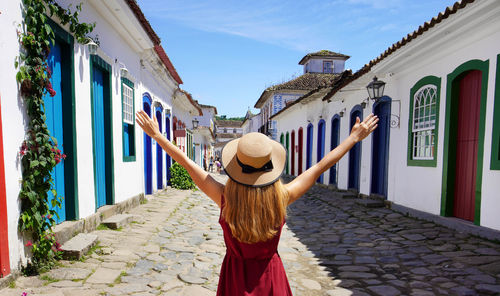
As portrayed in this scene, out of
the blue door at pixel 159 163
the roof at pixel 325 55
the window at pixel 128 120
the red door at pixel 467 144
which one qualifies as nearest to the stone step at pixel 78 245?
the window at pixel 128 120

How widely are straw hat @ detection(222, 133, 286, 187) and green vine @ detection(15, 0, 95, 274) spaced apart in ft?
9.19

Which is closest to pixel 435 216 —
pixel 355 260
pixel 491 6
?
pixel 355 260

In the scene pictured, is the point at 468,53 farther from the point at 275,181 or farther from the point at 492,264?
the point at 275,181

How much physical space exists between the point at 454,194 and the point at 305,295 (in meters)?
4.53

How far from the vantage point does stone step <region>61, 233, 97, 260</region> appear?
3.89 metres

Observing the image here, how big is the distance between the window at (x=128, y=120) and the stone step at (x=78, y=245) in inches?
102

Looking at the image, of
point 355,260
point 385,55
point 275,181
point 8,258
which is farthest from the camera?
point 385,55

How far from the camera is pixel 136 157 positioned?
7.62 m

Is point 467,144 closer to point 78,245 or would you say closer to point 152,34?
point 78,245

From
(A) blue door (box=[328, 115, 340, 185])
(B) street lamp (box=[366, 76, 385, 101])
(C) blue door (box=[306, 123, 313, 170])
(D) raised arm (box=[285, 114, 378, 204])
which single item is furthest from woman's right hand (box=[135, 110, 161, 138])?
(C) blue door (box=[306, 123, 313, 170])

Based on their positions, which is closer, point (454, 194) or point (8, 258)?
point (8, 258)

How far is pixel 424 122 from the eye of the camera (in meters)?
7.10

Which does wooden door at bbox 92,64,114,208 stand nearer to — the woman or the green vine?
the green vine

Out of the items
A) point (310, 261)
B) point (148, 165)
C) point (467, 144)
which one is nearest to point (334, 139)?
point (467, 144)
